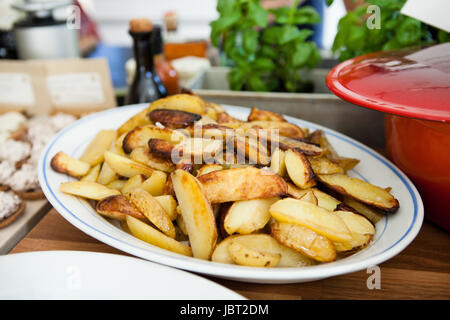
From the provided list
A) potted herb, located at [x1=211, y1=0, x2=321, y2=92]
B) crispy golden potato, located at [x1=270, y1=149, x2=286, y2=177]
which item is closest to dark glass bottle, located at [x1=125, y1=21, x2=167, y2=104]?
potted herb, located at [x1=211, y1=0, x2=321, y2=92]

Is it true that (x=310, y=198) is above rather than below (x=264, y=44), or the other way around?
below

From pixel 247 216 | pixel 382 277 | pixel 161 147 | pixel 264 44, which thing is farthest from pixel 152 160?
pixel 264 44

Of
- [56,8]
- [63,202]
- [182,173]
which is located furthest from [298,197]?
[56,8]

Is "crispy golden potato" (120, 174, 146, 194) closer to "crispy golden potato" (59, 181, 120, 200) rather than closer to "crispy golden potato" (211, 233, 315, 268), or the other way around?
"crispy golden potato" (59, 181, 120, 200)

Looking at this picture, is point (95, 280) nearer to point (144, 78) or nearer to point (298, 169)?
point (298, 169)

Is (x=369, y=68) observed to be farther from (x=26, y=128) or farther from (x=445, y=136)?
(x=26, y=128)
